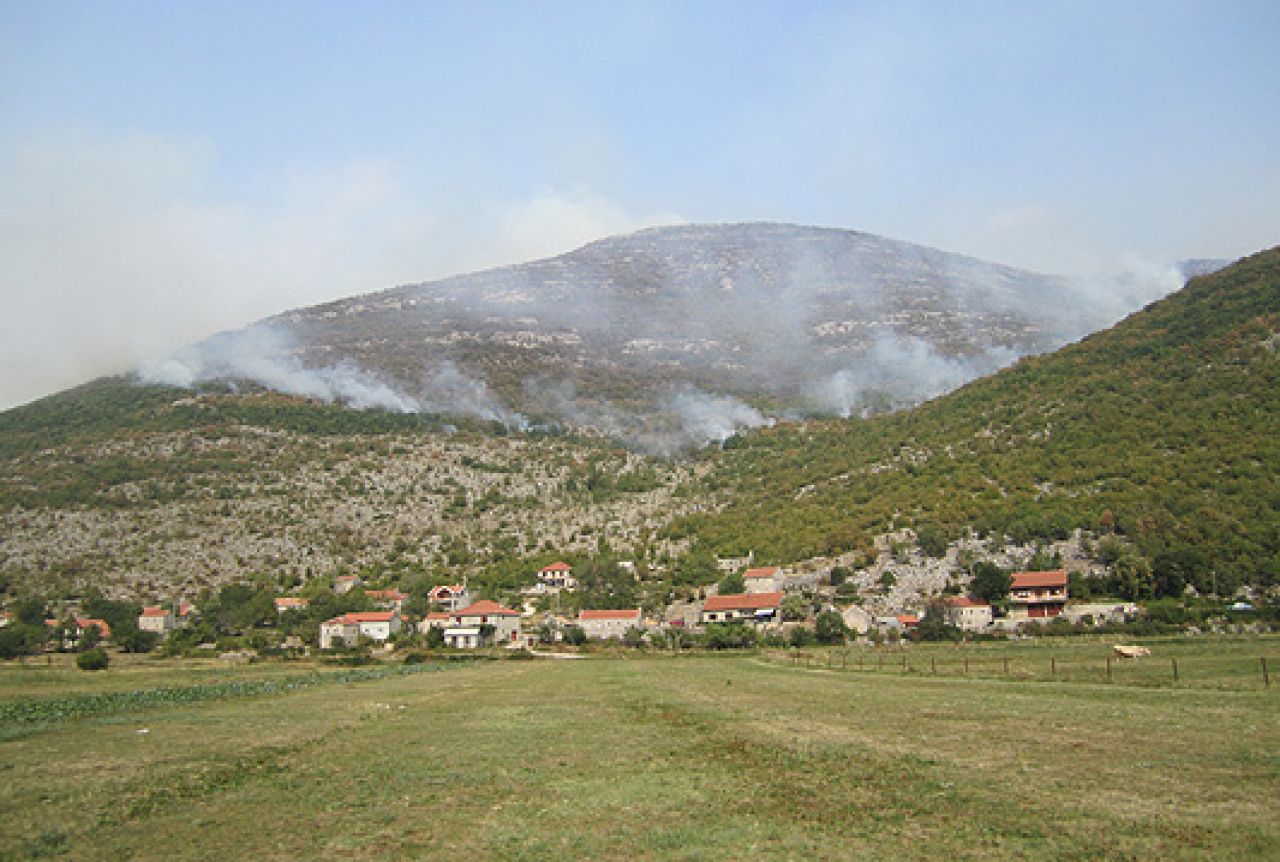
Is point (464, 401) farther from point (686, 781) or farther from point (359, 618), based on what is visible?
point (686, 781)

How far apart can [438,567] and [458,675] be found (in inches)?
2856

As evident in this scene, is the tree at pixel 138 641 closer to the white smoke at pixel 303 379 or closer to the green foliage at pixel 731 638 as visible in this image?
the green foliage at pixel 731 638

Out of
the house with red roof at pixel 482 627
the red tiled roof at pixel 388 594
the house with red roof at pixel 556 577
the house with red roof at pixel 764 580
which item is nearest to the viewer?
the house with red roof at pixel 482 627

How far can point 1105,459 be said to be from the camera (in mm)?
80312

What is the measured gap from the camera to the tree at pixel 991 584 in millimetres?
65812

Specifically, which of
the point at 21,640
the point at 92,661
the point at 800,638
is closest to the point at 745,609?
the point at 800,638

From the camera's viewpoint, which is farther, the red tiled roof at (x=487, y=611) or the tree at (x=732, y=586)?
the tree at (x=732, y=586)

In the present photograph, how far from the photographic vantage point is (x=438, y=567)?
11694cm

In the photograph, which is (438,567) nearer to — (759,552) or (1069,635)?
(759,552)

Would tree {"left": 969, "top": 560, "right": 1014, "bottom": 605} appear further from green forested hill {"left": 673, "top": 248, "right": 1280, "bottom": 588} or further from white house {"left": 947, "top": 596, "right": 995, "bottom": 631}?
green forested hill {"left": 673, "top": 248, "right": 1280, "bottom": 588}

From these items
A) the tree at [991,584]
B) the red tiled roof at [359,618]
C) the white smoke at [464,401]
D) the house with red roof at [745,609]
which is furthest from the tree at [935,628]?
the white smoke at [464,401]

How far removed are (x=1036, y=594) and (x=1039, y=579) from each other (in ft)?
3.88

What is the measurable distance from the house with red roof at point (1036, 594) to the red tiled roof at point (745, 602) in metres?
20.9

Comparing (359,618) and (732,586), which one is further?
(732,586)
